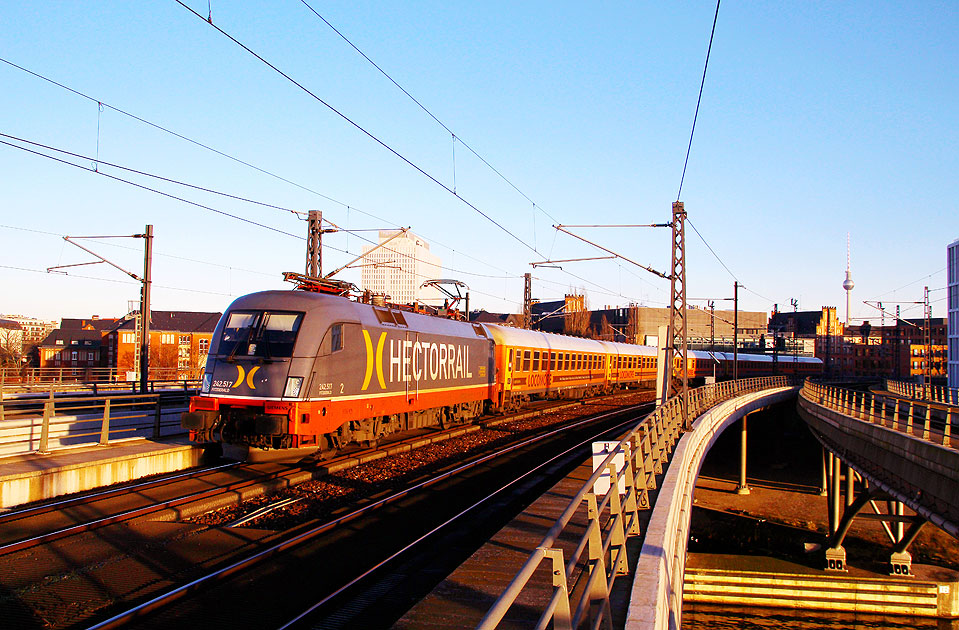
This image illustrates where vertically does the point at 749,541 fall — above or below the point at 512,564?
below

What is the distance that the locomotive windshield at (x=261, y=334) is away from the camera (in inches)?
577

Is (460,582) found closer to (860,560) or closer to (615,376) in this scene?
(860,560)

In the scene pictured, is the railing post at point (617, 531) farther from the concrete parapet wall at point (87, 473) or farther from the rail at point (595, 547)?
the concrete parapet wall at point (87, 473)

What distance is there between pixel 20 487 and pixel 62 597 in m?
5.11

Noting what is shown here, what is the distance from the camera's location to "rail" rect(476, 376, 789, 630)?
3.44 metres

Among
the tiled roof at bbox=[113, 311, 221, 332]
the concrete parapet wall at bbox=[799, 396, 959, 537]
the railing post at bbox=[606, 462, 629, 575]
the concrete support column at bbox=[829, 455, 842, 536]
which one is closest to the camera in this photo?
the railing post at bbox=[606, 462, 629, 575]

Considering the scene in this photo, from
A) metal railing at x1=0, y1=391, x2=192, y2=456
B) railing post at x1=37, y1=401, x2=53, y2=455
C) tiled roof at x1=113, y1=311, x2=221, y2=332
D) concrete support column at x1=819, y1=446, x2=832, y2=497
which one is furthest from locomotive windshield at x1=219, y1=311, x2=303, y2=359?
tiled roof at x1=113, y1=311, x2=221, y2=332

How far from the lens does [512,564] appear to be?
290 inches

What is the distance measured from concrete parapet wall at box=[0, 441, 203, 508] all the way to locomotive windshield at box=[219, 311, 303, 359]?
7.95 ft

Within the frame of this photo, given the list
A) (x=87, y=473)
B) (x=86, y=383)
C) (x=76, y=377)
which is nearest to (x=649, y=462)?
(x=87, y=473)

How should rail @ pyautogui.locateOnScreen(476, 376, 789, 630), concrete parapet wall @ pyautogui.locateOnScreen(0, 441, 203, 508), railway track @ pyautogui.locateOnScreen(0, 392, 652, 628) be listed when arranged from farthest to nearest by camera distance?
concrete parapet wall @ pyautogui.locateOnScreen(0, 441, 203, 508), railway track @ pyautogui.locateOnScreen(0, 392, 652, 628), rail @ pyautogui.locateOnScreen(476, 376, 789, 630)

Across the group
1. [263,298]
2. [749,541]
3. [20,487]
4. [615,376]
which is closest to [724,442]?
[615,376]

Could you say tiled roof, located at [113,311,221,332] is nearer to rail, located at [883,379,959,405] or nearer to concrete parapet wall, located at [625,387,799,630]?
rail, located at [883,379,959,405]

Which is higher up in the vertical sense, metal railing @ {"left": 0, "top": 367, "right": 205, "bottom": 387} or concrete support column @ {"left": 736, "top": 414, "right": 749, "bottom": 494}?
metal railing @ {"left": 0, "top": 367, "right": 205, "bottom": 387}
